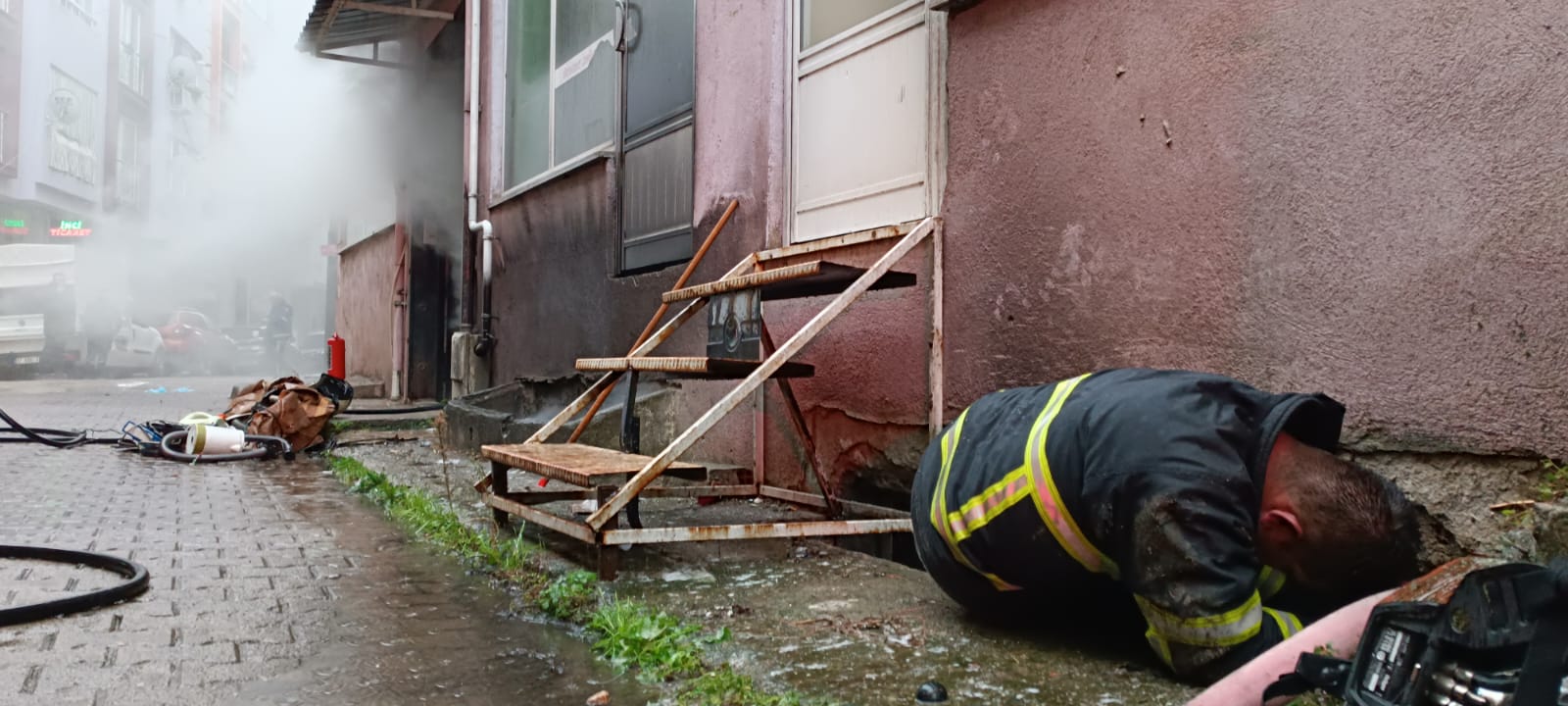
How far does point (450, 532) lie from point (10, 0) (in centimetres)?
2856

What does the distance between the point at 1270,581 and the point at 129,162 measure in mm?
39719

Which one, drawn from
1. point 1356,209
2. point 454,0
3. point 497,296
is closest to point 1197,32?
point 1356,209

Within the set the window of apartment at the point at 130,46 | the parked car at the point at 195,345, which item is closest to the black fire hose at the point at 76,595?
the parked car at the point at 195,345

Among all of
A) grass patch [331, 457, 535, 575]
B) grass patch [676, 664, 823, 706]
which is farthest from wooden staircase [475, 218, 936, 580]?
grass patch [676, 664, 823, 706]

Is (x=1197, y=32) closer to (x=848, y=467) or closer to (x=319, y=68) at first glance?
(x=848, y=467)

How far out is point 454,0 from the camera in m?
10.6

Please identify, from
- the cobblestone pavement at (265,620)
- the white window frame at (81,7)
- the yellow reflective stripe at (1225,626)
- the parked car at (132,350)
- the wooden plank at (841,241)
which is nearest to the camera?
the yellow reflective stripe at (1225,626)

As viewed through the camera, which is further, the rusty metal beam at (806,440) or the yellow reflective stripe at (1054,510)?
the rusty metal beam at (806,440)

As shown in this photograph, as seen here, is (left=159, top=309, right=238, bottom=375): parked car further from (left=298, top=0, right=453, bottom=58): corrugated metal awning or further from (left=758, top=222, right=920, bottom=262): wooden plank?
(left=758, top=222, right=920, bottom=262): wooden plank

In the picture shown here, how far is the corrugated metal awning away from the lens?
10.3m

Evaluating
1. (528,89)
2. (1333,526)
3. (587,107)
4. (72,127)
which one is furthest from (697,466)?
(72,127)

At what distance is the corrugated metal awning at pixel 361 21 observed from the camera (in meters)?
10.3

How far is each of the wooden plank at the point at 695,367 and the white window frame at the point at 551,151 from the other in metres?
3.04

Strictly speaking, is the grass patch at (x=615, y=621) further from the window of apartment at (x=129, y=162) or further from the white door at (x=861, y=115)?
the window of apartment at (x=129, y=162)
